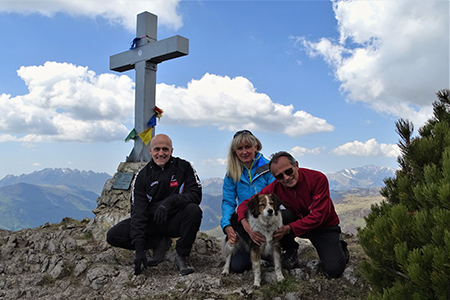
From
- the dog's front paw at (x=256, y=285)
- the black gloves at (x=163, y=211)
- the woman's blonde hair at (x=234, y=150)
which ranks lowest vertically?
the dog's front paw at (x=256, y=285)

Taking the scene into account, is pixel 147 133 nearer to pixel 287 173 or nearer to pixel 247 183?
pixel 247 183

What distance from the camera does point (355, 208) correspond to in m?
84.0

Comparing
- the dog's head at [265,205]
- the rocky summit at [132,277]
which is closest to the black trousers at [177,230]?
the rocky summit at [132,277]

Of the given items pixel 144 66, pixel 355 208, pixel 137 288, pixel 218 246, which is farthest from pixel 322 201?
pixel 355 208

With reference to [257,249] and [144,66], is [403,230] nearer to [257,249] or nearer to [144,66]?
[257,249]

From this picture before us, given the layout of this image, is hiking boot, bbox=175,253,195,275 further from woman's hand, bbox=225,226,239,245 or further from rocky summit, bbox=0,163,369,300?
woman's hand, bbox=225,226,239,245

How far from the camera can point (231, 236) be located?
4.47 metres

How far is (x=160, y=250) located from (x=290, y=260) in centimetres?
187

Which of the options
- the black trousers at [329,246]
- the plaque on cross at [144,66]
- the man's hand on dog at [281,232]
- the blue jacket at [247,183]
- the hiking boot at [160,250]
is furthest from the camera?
the plaque on cross at [144,66]

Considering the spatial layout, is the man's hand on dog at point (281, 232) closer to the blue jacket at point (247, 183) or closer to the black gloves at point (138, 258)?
the blue jacket at point (247, 183)

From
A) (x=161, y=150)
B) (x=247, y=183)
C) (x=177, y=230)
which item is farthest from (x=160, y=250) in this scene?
(x=247, y=183)

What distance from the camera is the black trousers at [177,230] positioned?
15.4 ft

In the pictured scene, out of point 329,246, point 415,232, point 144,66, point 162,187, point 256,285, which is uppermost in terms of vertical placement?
point 144,66

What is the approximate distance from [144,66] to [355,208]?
8439 cm
